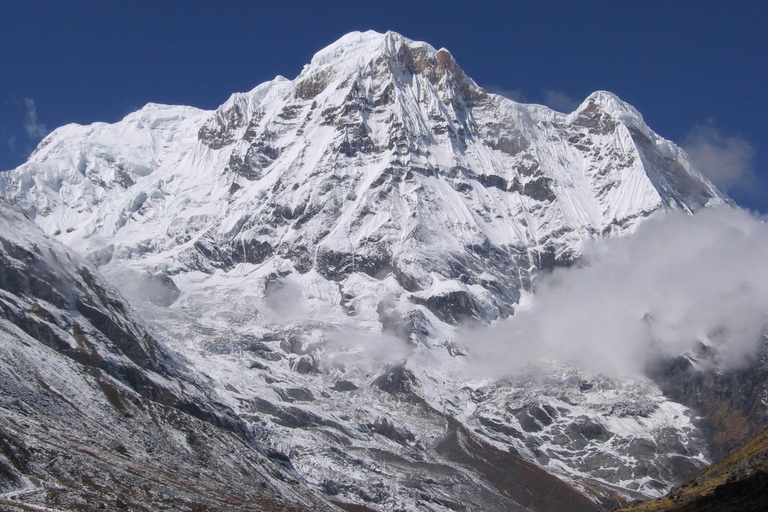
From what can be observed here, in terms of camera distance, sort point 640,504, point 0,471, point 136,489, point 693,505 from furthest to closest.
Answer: point 136,489
point 0,471
point 640,504
point 693,505

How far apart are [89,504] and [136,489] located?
55.3ft

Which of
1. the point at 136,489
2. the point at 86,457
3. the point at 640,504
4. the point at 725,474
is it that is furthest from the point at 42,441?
the point at 725,474

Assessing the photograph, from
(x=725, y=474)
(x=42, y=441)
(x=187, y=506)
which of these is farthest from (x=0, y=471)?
(x=725, y=474)

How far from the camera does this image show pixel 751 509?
272 ft

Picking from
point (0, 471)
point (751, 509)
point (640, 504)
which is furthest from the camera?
point (0, 471)

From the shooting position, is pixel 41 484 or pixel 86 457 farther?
pixel 86 457

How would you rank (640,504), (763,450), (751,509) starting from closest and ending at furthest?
(751,509) < (763,450) < (640,504)

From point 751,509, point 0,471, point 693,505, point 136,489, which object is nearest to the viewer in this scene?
point 751,509

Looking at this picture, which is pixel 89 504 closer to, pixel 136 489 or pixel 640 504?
pixel 136 489

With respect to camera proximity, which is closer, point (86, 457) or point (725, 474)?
point (725, 474)

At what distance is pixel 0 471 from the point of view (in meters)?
179

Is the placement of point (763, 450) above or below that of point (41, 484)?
above

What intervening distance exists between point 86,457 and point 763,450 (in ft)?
457

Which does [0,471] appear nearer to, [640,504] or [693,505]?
[640,504]
